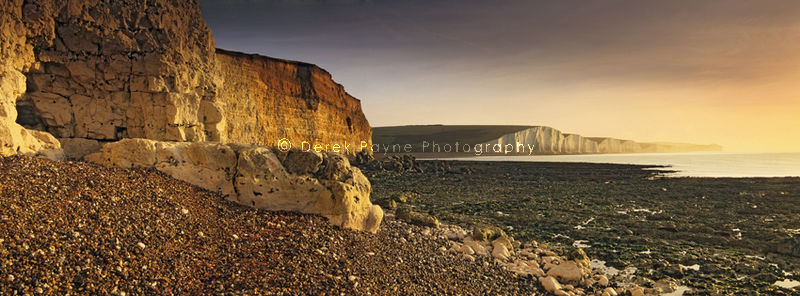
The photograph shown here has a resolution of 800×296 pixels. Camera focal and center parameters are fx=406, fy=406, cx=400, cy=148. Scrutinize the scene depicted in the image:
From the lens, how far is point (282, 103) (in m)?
41.6

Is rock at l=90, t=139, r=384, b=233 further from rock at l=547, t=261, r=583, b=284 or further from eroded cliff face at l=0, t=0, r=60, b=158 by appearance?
rock at l=547, t=261, r=583, b=284

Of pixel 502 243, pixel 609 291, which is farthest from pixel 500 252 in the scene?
pixel 609 291

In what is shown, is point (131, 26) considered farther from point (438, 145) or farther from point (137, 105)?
point (438, 145)

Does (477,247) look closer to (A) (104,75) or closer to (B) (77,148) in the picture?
(B) (77,148)

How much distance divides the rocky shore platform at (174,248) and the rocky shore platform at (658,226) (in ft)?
14.2

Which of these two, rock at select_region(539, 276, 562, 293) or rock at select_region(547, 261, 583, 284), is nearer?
rock at select_region(539, 276, 562, 293)

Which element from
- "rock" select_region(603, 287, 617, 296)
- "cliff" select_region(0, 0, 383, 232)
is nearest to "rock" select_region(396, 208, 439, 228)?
"cliff" select_region(0, 0, 383, 232)

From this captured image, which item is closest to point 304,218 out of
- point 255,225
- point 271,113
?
point 255,225

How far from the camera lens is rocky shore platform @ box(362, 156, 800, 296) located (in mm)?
9370

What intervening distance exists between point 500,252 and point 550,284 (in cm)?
190

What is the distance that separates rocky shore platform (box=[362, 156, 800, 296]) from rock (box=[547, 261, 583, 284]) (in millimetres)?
1015

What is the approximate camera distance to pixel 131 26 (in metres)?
11.6

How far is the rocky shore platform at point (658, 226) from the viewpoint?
369 inches

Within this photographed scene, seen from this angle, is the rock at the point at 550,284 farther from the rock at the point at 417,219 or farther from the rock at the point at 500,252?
the rock at the point at 417,219
